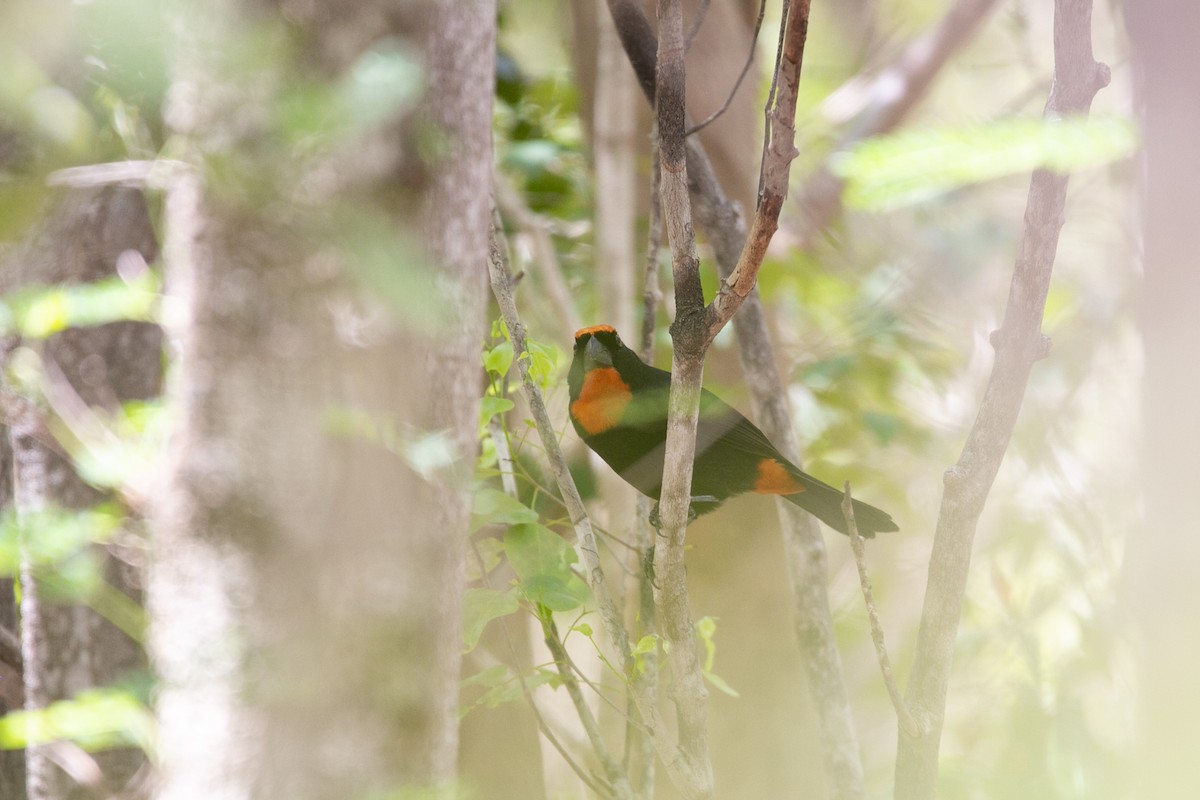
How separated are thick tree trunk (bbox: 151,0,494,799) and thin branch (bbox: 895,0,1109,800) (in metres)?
0.92

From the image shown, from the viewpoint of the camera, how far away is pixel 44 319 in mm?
1213

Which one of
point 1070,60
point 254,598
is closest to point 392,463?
point 254,598

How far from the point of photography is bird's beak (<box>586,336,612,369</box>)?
2.56 metres

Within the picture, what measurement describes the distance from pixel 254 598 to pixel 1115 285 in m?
4.18

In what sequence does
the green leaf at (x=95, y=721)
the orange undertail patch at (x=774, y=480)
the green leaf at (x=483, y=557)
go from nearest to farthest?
the green leaf at (x=95, y=721)
the green leaf at (x=483, y=557)
the orange undertail patch at (x=774, y=480)

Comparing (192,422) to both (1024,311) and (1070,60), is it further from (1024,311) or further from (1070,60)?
(1070,60)

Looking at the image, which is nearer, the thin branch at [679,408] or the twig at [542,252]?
the thin branch at [679,408]

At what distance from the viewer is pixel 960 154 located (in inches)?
31.8

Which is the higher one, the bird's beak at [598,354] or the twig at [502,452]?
the bird's beak at [598,354]

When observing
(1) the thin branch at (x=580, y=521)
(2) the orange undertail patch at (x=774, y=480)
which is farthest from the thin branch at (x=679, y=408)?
(2) the orange undertail patch at (x=774, y=480)

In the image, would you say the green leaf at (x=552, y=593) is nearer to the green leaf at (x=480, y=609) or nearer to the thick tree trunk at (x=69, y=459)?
the green leaf at (x=480, y=609)

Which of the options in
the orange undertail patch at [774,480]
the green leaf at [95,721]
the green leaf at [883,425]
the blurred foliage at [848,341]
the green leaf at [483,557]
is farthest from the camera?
the green leaf at [883,425]

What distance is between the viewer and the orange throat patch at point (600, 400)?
2496mm

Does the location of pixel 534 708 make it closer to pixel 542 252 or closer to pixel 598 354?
pixel 598 354
